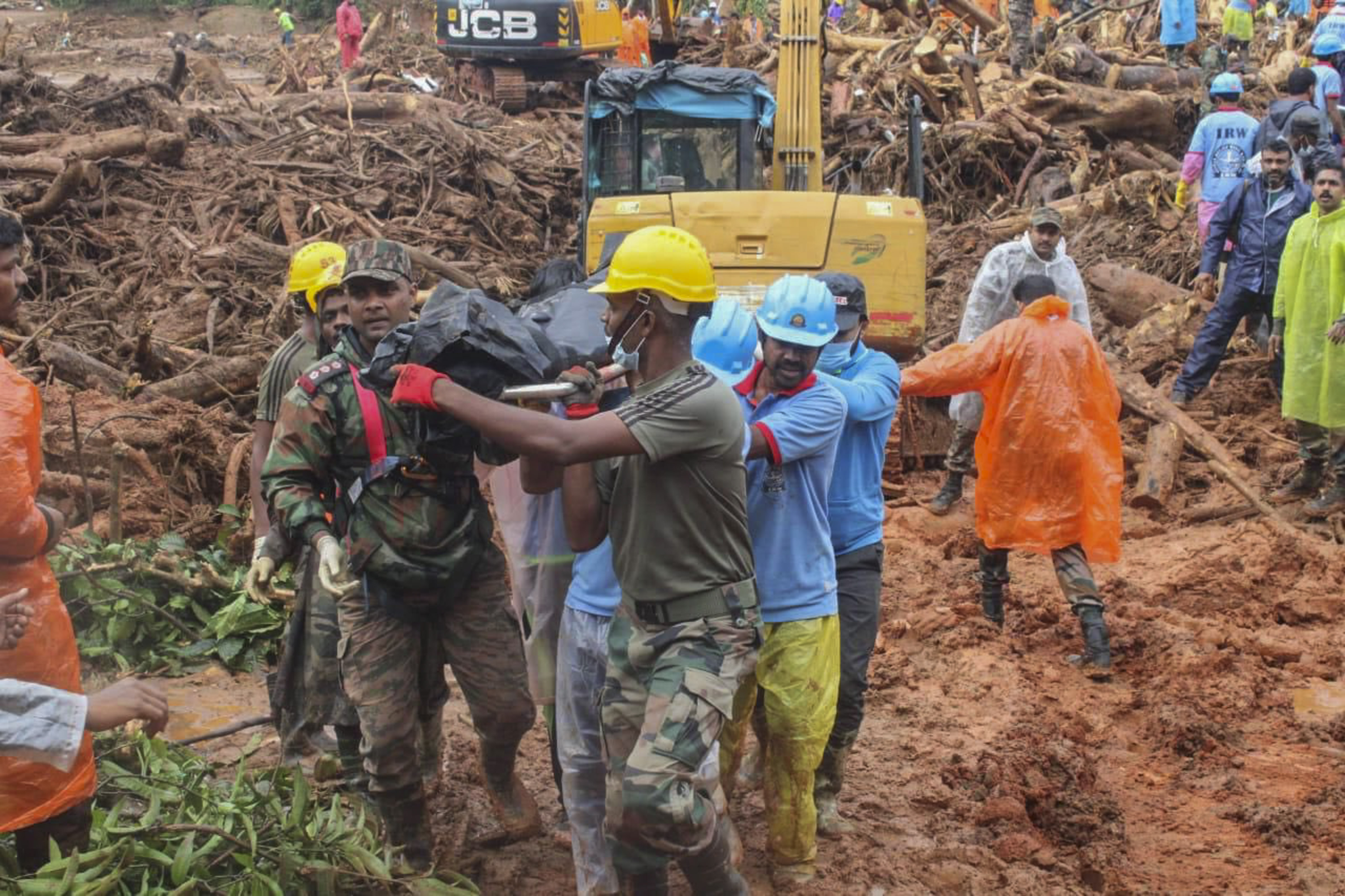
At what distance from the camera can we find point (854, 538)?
4727 mm

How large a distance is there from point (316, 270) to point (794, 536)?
2.09 meters

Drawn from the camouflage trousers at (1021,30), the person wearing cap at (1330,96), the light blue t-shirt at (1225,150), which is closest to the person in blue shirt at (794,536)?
the light blue t-shirt at (1225,150)

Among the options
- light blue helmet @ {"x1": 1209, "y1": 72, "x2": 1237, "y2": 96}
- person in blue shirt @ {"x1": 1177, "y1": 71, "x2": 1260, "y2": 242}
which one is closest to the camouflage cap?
person in blue shirt @ {"x1": 1177, "y1": 71, "x2": 1260, "y2": 242}

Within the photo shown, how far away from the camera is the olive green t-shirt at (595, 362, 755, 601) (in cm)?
338

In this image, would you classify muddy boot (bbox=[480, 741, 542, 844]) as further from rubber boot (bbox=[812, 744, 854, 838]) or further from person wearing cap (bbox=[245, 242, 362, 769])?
rubber boot (bbox=[812, 744, 854, 838])

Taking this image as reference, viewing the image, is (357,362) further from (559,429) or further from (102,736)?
(102,736)

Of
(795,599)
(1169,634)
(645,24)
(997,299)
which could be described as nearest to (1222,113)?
(997,299)

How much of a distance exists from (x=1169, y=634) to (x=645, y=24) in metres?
19.8

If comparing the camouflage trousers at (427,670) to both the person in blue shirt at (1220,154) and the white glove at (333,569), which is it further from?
the person in blue shirt at (1220,154)

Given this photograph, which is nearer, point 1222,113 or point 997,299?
point 997,299

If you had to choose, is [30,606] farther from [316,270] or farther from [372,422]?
[316,270]

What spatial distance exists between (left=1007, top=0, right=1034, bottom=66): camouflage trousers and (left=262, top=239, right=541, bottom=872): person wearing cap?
1531 centimetres

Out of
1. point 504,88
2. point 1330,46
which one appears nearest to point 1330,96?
point 1330,46

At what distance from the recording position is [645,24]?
2436 cm
